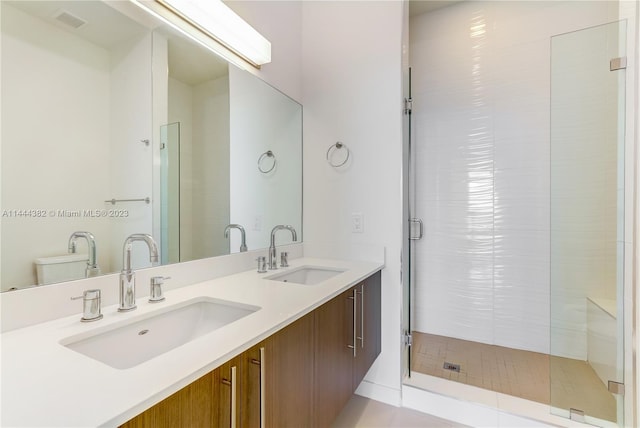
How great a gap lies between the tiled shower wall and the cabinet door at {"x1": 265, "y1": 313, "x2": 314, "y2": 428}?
1748 millimetres

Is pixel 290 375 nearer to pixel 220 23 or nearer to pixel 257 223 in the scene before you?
pixel 257 223

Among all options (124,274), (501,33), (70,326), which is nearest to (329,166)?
(124,274)

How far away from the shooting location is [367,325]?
1.55m

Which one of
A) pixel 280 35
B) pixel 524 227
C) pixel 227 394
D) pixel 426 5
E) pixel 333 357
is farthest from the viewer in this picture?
pixel 426 5

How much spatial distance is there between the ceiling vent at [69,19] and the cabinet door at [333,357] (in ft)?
3.91

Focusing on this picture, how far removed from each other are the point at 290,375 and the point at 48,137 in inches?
39.3

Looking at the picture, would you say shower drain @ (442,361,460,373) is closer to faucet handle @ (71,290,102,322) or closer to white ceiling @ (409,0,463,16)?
faucet handle @ (71,290,102,322)

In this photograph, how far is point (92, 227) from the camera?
37.0 inches

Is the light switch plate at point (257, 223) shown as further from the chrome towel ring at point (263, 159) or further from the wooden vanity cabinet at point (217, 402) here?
the wooden vanity cabinet at point (217, 402)

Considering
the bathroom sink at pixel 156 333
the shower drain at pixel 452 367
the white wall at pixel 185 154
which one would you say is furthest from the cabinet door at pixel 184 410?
the shower drain at pixel 452 367

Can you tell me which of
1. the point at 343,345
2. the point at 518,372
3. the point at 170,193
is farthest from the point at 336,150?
the point at 518,372

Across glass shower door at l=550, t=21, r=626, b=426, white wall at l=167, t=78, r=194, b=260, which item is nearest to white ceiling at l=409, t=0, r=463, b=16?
glass shower door at l=550, t=21, r=626, b=426

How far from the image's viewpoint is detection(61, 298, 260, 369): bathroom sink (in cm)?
79

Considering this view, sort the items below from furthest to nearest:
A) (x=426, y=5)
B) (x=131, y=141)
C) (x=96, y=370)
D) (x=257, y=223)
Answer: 1. (x=426, y=5)
2. (x=257, y=223)
3. (x=131, y=141)
4. (x=96, y=370)
